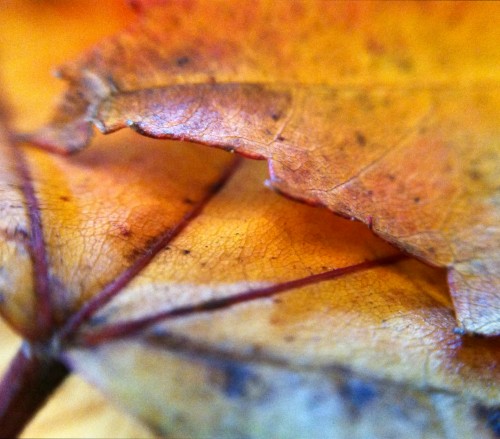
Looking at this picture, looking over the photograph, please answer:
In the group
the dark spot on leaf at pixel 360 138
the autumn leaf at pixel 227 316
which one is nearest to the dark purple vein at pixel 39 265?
the autumn leaf at pixel 227 316

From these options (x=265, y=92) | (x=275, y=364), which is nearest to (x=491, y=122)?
(x=265, y=92)

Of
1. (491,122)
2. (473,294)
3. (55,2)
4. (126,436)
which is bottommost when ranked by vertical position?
(126,436)

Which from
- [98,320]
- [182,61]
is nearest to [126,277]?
[98,320]

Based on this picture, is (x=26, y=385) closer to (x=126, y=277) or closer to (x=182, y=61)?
(x=126, y=277)

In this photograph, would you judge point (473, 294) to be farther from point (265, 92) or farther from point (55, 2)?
point (55, 2)

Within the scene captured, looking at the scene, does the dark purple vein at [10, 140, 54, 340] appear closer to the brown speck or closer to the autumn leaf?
the autumn leaf

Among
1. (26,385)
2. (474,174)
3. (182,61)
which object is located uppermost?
(182,61)
